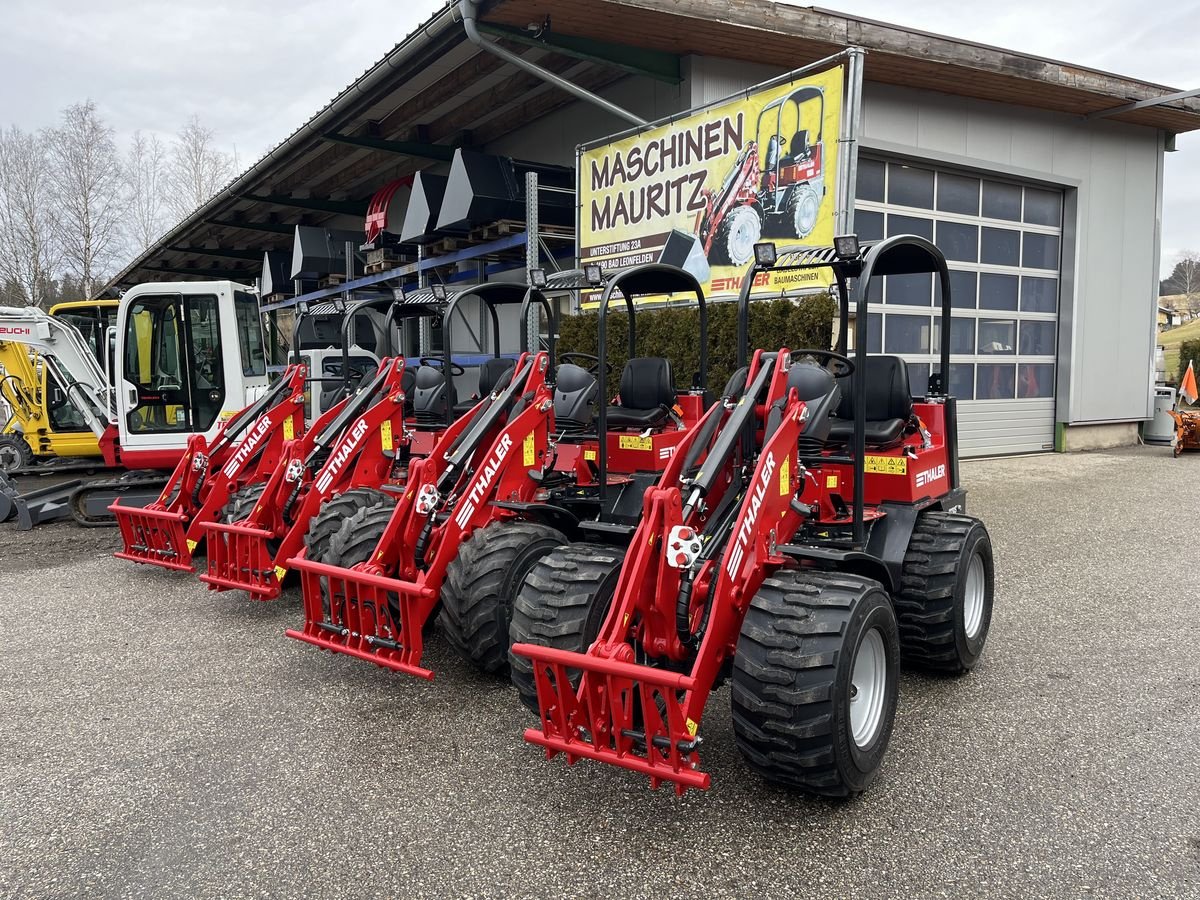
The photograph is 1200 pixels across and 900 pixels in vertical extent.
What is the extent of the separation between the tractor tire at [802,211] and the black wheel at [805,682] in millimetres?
6322

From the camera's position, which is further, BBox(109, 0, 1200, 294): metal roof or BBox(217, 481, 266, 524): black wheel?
BBox(109, 0, 1200, 294): metal roof

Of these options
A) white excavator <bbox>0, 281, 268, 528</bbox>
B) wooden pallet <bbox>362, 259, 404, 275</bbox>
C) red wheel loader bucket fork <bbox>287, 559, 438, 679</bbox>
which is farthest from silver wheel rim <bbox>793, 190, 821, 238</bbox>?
wooden pallet <bbox>362, 259, 404, 275</bbox>

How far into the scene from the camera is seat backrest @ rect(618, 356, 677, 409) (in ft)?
19.6

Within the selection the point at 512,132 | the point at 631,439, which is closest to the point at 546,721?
the point at 631,439

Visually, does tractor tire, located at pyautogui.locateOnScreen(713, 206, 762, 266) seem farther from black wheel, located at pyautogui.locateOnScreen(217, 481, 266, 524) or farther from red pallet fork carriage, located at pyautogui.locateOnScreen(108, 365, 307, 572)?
black wheel, located at pyautogui.locateOnScreen(217, 481, 266, 524)

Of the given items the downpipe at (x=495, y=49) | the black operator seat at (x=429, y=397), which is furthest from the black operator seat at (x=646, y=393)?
the downpipe at (x=495, y=49)

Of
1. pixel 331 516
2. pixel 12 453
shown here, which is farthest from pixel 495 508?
pixel 12 453

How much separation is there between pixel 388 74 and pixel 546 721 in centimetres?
1017

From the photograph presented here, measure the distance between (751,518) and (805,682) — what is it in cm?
73

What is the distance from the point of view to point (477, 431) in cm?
530

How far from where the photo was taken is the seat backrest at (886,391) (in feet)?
16.5

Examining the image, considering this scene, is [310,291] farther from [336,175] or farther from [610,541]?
[610,541]

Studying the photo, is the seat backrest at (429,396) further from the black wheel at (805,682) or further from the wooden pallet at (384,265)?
the wooden pallet at (384,265)

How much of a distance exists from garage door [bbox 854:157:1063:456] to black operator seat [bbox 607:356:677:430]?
7.48 m
